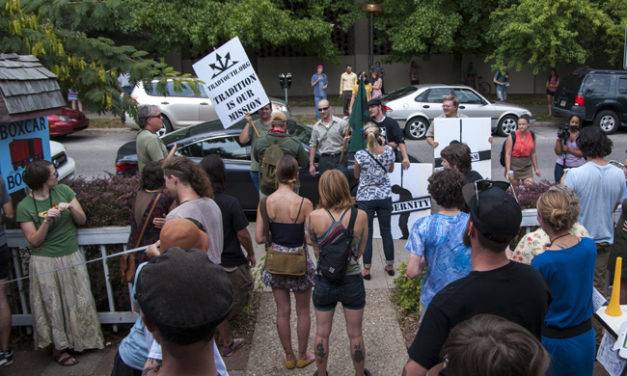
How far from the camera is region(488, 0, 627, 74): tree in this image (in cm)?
1695

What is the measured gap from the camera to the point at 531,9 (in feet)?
55.7

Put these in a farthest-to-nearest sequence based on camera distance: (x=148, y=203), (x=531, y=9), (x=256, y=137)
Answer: (x=531, y=9) < (x=256, y=137) < (x=148, y=203)

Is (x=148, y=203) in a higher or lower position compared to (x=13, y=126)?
lower

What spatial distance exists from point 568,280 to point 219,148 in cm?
608

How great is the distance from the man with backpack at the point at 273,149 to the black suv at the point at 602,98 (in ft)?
41.2

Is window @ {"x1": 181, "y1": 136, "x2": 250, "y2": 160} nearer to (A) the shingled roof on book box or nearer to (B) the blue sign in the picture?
(B) the blue sign

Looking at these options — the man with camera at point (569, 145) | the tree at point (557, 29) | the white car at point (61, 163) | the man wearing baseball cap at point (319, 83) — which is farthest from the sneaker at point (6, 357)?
the tree at point (557, 29)

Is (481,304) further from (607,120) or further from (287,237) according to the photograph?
(607,120)

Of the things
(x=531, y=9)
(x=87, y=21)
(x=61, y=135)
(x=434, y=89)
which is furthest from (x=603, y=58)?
(x=87, y=21)

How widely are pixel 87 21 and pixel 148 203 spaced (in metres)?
2.74

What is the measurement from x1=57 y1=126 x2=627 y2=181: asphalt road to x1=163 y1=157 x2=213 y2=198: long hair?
7.70 meters

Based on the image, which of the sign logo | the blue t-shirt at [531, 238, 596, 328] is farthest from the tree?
the blue t-shirt at [531, 238, 596, 328]

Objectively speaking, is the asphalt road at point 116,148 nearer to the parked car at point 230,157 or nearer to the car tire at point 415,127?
the car tire at point 415,127

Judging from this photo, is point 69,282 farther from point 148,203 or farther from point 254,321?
point 254,321
